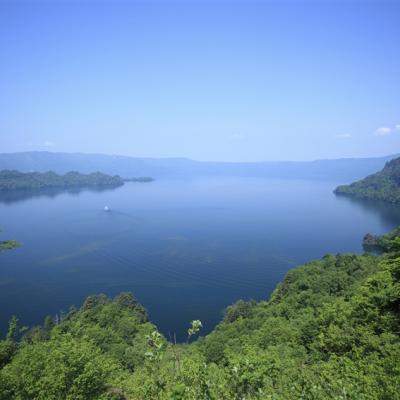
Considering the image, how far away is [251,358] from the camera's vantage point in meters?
8.07

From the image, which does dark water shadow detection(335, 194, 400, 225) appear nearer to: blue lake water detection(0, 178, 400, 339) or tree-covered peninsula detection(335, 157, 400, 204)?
blue lake water detection(0, 178, 400, 339)

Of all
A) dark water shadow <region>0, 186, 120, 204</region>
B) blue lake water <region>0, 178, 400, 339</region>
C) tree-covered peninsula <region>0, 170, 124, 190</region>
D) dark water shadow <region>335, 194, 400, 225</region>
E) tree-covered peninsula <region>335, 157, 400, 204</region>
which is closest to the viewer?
blue lake water <region>0, 178, 400, 339</region>

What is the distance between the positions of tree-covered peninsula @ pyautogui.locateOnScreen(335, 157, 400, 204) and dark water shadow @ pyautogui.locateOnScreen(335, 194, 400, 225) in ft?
8.65

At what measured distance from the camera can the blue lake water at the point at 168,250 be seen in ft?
131

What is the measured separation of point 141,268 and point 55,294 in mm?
12305

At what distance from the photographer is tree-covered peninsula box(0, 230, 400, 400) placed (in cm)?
619

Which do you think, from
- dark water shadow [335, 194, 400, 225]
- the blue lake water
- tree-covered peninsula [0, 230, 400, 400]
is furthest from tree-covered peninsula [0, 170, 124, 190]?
tree-covered peninsula [0, 230, 400, 400]

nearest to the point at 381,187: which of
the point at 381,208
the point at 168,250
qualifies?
the point at 381,208

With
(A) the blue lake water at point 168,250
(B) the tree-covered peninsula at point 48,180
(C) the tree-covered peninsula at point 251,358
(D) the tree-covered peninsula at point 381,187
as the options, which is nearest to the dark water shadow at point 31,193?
(B) the tree-covered peninsula at point 48,180

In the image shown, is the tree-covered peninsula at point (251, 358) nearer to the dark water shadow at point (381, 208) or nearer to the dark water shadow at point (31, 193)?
the dark water shadow at point (381, 208)

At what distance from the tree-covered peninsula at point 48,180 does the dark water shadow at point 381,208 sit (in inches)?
4390

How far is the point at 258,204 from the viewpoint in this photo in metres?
111

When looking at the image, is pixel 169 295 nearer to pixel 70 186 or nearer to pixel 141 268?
pixel 141 268

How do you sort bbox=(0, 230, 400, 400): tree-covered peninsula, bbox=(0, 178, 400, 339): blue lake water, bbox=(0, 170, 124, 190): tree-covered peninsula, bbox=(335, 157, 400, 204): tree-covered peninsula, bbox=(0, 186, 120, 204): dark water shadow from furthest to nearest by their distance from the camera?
bbox=(0, 170, 124, 190): tree-covered peninsula < bbox=(0, 186, 120, 204): dark water shadow < bbox=(335, 157, 400, 204): tree-covered peninsula < bbox=(0, 178, 400, 339): blue lake water < bbox=(0, 230, 400, 400): tree-covered peninsula
